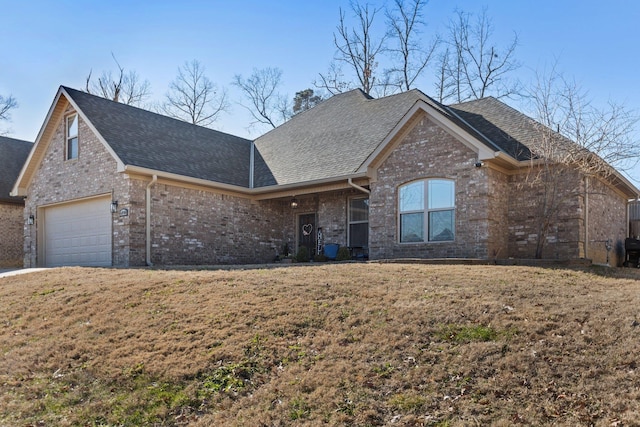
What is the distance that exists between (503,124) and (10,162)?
19.6 meters

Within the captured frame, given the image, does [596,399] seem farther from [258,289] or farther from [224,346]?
[258,289]

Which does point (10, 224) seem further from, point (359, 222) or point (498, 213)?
point (498, 213)

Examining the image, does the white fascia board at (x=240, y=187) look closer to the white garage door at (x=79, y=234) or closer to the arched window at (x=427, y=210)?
the arched window at (x=427, y=210)

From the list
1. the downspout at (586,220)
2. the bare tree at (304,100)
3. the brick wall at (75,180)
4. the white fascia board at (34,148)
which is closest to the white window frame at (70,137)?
the brick wall at (75,180)

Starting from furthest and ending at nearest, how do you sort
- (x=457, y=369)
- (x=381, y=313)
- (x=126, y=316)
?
(x=126, y=316), (x=381, y=313), (x=457, y=369)

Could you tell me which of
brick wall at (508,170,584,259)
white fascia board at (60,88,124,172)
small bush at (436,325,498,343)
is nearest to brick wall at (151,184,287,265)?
white fascia board at (60,88,124,172)

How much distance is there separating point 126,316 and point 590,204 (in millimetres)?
11787

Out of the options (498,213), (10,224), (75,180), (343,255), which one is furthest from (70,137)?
(498,213)

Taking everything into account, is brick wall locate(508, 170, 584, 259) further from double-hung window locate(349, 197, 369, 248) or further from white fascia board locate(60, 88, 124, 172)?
white fascia board locate(60, 88, 124, 172)

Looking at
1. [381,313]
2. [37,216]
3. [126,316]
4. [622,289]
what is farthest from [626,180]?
[37,216]

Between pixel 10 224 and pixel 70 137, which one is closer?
pixel 70 137

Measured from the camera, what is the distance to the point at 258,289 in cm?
934

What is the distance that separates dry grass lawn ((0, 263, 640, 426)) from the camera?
5.50m

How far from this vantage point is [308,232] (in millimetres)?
18781
